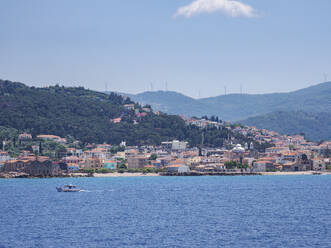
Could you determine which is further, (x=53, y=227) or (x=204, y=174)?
(x=204, y=174)

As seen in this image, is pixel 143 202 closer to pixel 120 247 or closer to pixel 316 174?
pixel 120 247

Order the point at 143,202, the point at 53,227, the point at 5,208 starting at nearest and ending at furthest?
the point at 53,227, the point at 5,208, the point at 143,202

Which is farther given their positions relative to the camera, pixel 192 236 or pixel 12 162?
pixel 12 162

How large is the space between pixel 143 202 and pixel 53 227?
26884mm

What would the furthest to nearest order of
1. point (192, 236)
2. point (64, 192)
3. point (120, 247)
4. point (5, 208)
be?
point (64, 192), point (5, 208), point (192, 236), point (120, 247)

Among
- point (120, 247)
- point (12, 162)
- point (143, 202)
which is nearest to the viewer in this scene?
point (120, 247)

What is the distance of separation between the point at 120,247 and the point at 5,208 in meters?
33.5

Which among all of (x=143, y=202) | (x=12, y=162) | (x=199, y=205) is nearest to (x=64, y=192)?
(x=143, y=202)

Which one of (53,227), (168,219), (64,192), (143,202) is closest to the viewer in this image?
(53,227)

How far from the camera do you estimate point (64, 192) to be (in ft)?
349

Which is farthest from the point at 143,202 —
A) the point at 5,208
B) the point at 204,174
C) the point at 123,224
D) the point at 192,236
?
the point at 204,174

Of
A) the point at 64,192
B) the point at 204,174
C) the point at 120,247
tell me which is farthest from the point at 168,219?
the point at 204,174

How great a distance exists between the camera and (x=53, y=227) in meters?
58.4

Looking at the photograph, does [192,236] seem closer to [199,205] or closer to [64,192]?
[199,205]
